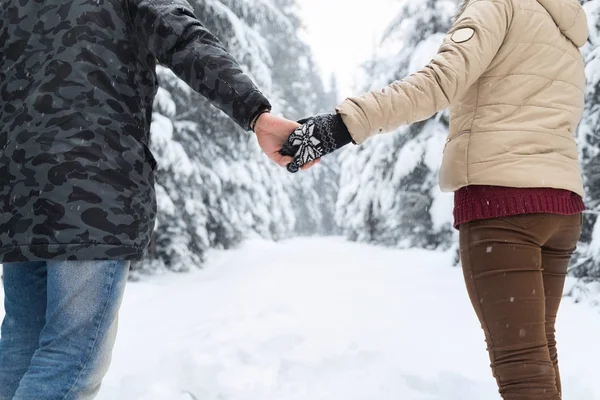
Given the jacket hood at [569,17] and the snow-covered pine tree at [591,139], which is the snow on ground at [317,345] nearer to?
the snow-covered pine tree at [591,139]

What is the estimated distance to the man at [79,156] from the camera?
153cm

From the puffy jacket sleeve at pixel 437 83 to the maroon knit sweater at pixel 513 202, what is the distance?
36 centimetres

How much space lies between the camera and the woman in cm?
176

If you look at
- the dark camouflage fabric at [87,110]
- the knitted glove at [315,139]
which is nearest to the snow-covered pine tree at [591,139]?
the knitted glove at [315,139]

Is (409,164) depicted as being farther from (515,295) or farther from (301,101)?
(301,101)

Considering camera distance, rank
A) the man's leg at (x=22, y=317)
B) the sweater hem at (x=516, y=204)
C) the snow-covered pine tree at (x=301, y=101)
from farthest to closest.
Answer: the snow-covered pine tree at (x=301, y=101) < the sweater hem at (x=516, y=204) < the man's leg at (x=22, y=317)

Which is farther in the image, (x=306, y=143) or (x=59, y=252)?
(x=306, y=143)

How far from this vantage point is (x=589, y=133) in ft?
19.0

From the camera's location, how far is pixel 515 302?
5.87ft

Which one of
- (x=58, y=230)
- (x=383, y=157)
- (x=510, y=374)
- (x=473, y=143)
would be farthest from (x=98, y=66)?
(x=383, y=157)

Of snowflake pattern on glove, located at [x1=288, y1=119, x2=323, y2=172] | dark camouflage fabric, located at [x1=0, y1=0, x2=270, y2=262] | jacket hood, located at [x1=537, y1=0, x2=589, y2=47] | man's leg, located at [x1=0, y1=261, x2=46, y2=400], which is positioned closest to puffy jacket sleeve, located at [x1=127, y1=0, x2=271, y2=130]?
dark camouflage fabric, located at [x1=0, y1=0, x2=270, y2=262]

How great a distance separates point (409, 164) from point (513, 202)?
29.8ft

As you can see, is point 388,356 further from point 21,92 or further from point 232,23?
point 232,23

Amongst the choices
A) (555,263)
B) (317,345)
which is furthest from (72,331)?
(317,345)
